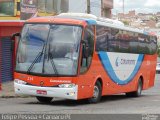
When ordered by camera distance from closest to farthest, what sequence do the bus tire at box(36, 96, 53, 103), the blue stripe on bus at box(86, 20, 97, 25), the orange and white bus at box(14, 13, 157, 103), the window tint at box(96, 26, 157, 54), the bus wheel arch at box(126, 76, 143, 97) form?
the orange and white bus at box(14, 13, 157, 103) < the blue stripe on bus at box(86, 20, 97, 25) < the bus tire at box(36, 96, 53, 103) < the window tint at box(96, 26, 157, 54) < the bus wheel arch at box(126, 76, 143, 97)

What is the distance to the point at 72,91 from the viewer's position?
17938mm

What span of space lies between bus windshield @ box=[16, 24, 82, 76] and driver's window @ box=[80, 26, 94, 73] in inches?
12.3

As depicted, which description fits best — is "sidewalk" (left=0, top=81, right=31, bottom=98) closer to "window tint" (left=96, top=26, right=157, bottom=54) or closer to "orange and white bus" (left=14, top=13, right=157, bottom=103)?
"orange and white bus" (left=14, top=13, right=157, bottom=103)

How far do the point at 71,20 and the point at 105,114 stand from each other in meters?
4.75

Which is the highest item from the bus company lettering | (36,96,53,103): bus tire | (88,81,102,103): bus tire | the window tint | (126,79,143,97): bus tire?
the window tint

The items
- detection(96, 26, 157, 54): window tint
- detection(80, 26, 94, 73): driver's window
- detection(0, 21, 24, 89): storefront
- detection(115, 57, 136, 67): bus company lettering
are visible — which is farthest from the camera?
detection(0, 21, 24, 89): storefront

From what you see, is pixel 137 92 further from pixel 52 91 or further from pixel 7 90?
pixel 52 91

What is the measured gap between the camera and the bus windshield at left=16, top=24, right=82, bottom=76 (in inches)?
714

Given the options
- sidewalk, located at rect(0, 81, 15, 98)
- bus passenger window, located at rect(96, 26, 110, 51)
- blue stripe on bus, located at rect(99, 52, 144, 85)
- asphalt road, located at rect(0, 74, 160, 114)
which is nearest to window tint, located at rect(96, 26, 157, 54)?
bus passenger window, located at rect(96, 26, 110, 51)

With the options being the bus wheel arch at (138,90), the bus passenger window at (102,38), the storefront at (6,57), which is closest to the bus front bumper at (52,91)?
the bus passenger window at (102,38)

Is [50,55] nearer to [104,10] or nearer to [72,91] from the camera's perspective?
[72,91]

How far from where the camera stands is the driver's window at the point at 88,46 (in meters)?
18.5

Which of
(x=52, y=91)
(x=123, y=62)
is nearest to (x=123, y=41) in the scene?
(x=123, y=62)

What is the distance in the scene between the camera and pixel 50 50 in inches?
722
